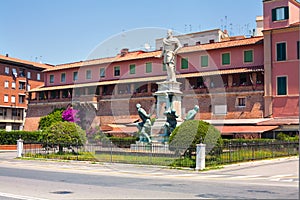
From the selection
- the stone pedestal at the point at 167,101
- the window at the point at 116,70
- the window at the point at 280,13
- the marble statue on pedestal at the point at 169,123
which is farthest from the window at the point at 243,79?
the marble statue on pedestal at the point at 169,123

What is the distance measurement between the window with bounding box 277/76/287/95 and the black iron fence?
13.0 m

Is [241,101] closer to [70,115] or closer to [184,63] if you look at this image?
[184,63]

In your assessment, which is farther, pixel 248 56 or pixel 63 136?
pixel 248 56

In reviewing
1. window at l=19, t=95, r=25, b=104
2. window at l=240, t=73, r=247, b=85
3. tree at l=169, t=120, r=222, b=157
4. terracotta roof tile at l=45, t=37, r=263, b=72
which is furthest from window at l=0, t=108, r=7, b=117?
tree at l=169, t=120, r=222, b=157

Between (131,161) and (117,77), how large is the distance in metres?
35.5

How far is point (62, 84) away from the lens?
6291 cm

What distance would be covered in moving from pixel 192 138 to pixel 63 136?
10739mm

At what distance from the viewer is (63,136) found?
28078 millimetres

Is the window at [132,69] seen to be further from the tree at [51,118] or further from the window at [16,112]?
the window at [16,112]

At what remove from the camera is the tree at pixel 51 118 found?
56625mm

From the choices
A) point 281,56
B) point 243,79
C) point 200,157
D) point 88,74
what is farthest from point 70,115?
point 200,157

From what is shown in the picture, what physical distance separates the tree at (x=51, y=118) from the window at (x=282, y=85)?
28.9m

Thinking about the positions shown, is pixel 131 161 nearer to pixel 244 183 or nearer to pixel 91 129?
pixel 244 183

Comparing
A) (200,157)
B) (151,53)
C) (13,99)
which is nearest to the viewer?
(200,157)
